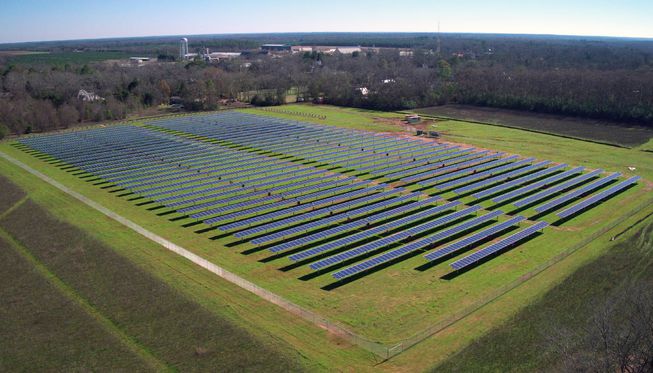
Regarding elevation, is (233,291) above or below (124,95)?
below

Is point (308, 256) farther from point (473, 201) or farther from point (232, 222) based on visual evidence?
point (473, 201)

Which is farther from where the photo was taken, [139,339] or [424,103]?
[424,103]

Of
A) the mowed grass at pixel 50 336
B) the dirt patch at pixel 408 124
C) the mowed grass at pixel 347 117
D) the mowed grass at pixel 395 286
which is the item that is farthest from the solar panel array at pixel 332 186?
the mowed grass at pixel 50 336

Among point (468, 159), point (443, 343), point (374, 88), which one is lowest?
point (443, 343)

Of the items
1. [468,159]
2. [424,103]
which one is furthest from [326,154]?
[424,103]

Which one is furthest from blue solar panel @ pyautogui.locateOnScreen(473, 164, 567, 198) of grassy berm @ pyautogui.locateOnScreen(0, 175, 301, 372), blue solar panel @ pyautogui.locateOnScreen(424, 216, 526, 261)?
grassy berm @ pyautogui.locateOnScreen(0, 175, 301, 372)

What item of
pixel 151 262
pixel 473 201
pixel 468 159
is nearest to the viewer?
pixel 151 262

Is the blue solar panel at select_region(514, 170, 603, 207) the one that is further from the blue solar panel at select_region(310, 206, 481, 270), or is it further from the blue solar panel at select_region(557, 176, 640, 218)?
the blue solar panel at select_region(310, 206, 481, 270)

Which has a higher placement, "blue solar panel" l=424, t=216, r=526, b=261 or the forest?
the forest
